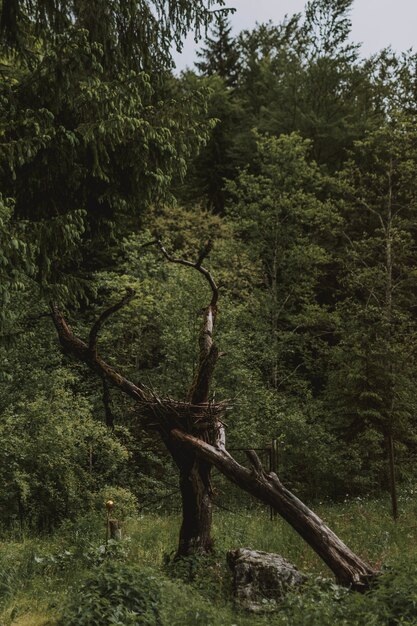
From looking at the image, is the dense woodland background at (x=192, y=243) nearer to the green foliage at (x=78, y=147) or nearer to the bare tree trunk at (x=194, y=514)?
the green foliage at (x=78, y=147)

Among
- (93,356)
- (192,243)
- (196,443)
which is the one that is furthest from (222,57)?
(196,443)

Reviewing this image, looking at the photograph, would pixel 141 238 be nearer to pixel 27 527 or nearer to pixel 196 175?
pixel 196 175

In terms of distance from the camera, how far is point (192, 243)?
20.8 metres

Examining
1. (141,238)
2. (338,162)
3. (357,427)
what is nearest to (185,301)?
(141,238)

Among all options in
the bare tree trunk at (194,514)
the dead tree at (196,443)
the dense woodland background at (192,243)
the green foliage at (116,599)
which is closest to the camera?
the green foliage at (116,599)

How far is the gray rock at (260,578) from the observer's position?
6574 mm

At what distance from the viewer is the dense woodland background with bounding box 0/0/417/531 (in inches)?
A: 284

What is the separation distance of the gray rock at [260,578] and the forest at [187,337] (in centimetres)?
15

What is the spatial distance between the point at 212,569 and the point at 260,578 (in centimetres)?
84

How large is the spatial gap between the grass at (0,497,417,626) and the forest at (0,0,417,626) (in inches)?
1.6

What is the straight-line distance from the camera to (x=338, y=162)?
82.2ft

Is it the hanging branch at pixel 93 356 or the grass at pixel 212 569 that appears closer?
the grass at pixel 212 569

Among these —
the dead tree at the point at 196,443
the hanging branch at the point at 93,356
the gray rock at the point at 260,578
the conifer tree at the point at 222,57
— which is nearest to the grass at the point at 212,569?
the gray rock at the point at 260,578

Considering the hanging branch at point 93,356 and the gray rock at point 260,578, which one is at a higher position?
the hanging branch at point 93,356
